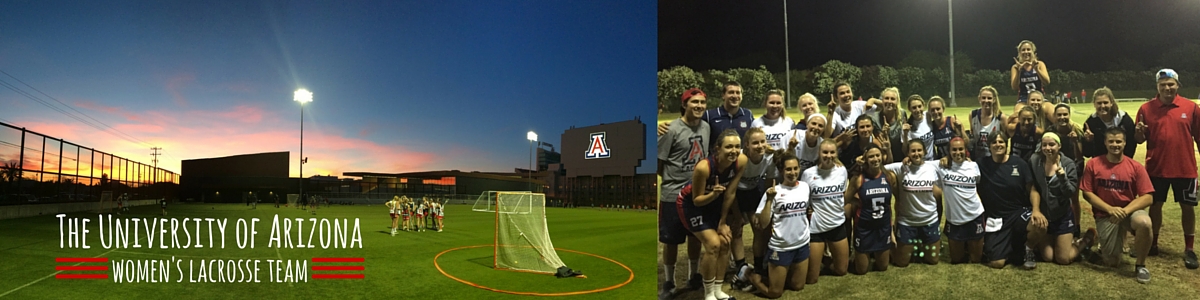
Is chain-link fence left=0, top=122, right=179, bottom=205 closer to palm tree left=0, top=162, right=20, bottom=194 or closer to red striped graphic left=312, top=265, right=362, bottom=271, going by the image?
palm tree left=0, top=162, right=20, bottom=194

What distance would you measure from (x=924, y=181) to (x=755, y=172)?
0.90m

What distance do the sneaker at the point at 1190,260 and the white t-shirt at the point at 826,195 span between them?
1.61 m

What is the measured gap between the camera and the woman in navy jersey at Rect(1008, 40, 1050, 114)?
3070 mm

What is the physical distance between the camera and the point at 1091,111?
298cm

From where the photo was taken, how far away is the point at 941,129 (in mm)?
3074

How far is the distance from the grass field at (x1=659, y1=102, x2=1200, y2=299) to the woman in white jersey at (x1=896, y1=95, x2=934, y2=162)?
0.48 feet

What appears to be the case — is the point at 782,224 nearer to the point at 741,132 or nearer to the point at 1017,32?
the point at 741,132

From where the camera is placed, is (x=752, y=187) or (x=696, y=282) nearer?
(x=752, y=187)

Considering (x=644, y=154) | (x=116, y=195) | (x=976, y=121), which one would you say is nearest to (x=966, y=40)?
(x=976, y=121)

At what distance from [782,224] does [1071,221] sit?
58.3 inches

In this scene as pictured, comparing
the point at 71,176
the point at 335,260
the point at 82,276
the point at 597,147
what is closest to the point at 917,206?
the point at 597,147

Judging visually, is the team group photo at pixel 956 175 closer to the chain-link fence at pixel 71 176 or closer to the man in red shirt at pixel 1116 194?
the man in red shirt at pixel 1116 194

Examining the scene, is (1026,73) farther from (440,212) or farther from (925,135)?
(440,212)

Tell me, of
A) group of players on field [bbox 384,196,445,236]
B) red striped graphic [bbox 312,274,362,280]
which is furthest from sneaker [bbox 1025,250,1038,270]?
group of players on field [bbox 384,196,445,236]
